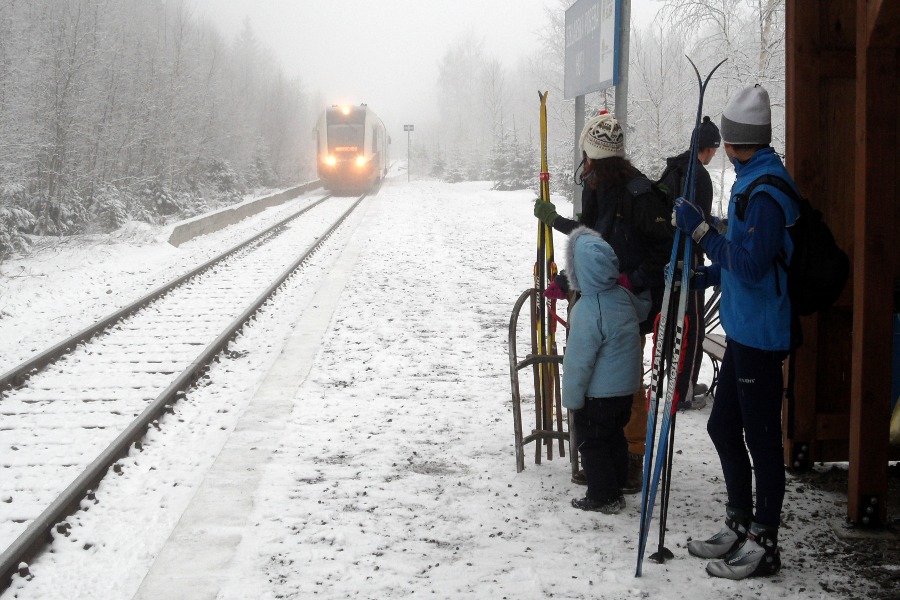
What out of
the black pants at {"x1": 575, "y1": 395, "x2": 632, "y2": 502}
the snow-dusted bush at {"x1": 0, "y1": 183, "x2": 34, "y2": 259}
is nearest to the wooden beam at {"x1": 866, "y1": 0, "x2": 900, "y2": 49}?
the black pants at {"x1": 575, "y1": 395, "x2": 632, "y2": 502}

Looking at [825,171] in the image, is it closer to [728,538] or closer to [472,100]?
[728,538]

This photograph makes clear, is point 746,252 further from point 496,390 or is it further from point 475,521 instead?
point 496,390

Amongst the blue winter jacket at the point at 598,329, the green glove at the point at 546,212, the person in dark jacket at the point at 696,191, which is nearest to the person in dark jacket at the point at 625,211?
the green glove at the point at 546,212

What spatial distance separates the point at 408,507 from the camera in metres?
4.20

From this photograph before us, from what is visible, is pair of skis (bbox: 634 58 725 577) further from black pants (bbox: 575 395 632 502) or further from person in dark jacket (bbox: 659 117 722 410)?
person in dark jacket (bbox: 659 117 722 410)

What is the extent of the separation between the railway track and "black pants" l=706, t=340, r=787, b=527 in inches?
126

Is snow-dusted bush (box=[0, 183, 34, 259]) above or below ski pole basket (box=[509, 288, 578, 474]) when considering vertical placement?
above

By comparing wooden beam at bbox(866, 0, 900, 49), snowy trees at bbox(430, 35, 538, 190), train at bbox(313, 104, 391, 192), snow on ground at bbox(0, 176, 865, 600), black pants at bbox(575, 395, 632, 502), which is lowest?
snow on ground at bbox(0, 176, 865, 600)

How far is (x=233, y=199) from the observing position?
1257 inches

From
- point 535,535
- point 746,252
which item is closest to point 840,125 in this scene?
point 746,252

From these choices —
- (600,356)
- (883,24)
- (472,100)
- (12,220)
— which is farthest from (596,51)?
(472,100)

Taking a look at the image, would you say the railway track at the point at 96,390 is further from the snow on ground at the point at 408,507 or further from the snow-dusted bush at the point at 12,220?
the snow-dusted bush at the point at 12,220

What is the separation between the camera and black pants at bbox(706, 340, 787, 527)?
323cm

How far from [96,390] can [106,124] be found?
62.3 ft
